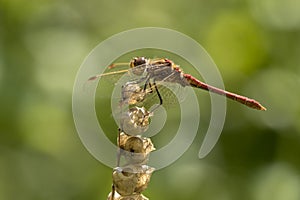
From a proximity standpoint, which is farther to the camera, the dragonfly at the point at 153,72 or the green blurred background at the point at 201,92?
the green blurred background at the point at 201,92

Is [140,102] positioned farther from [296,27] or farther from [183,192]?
[296,27]

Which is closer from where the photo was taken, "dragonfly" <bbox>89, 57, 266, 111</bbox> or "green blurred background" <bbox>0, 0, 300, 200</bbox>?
"dragonfly" <bbox>89, 57, 266, 111</bbox>

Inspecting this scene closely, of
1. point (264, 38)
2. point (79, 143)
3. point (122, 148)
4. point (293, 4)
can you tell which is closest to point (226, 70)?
point (264, 38)

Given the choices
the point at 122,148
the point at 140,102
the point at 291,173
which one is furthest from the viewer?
the point at 291,173

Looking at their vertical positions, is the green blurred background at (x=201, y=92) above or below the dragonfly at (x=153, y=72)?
above

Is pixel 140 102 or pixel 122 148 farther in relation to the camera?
pixel 140 102

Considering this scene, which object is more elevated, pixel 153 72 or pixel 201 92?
pixel 201 92

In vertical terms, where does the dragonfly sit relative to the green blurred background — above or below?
below

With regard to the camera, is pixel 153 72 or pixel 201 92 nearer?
pixel 153 72
